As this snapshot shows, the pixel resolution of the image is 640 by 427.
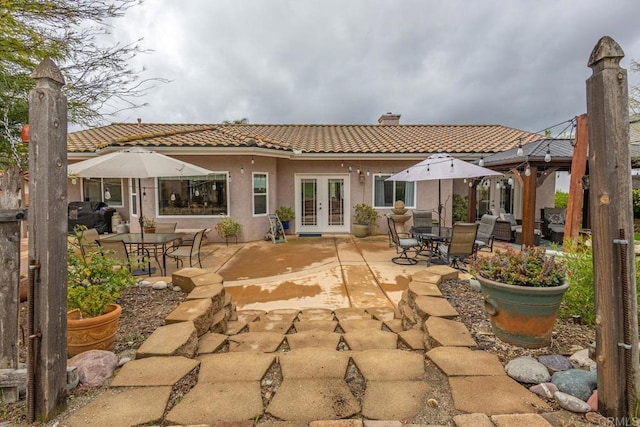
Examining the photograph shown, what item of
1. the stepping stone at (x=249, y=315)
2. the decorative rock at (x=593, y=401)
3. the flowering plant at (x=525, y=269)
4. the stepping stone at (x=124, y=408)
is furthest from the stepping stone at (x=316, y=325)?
the decorative rock at (x=593, y=401)

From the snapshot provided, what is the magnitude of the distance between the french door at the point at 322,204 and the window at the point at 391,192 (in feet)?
3.73

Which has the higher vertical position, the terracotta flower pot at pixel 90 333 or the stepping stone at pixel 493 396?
the terracotta flower pot at pixel 90 333

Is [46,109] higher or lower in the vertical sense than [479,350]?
higher

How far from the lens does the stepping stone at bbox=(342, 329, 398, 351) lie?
2.79 metres

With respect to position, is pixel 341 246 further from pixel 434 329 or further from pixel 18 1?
pixel 18 1

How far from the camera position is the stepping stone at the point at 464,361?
2.16 meters

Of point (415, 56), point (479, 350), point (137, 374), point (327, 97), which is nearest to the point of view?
point (137, 374)

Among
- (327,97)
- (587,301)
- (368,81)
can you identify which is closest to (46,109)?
(587,301)

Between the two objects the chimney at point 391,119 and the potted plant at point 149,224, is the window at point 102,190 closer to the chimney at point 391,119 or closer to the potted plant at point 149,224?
the potted plant at point 149,224

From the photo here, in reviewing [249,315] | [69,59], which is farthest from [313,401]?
[69,59]

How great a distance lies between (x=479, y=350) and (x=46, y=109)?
3374mm

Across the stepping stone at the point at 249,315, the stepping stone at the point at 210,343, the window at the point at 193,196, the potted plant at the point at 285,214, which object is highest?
the window at the point at 193,196

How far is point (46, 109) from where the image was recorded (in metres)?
1.78

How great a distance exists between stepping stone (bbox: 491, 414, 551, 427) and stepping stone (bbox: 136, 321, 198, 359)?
2.16 m
